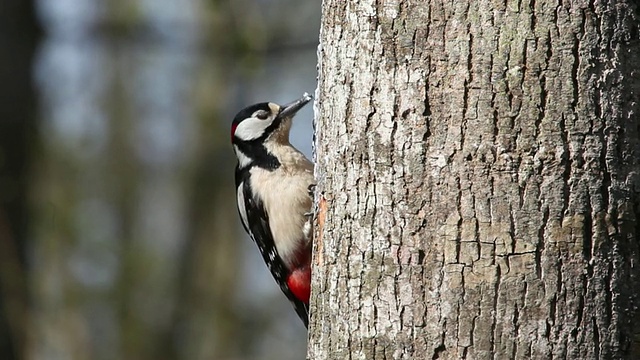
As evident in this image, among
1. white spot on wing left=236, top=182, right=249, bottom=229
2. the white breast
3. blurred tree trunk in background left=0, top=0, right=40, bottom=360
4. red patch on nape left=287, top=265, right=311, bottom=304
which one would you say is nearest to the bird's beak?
the white breast

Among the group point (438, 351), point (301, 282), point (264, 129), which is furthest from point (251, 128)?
point (438, 351)

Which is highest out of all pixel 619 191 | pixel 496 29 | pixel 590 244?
pixel 496 29

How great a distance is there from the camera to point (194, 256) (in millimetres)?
9469

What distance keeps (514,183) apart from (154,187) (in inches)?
352

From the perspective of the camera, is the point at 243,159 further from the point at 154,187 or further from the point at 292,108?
the point at 154,187

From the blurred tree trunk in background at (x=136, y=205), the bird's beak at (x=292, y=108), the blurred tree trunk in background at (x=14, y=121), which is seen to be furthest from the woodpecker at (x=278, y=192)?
the blurred tree trunk in background at (x=136, y=205)

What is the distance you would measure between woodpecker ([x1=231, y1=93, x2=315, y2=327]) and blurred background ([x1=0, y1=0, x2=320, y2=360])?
2.05 m

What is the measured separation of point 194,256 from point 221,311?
2.72ft

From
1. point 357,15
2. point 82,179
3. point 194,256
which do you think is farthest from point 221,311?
point 357,15

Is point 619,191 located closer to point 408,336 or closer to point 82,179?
point 408,336

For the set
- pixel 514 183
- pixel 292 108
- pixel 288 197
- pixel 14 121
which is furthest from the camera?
pixel 14 121

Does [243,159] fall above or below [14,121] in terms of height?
below

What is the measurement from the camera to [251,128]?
4.50 metres

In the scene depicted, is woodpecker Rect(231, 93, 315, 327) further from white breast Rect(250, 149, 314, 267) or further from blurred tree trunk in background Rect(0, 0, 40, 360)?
blurred tree trunk in background Rect(0, 0, 40, 360)
